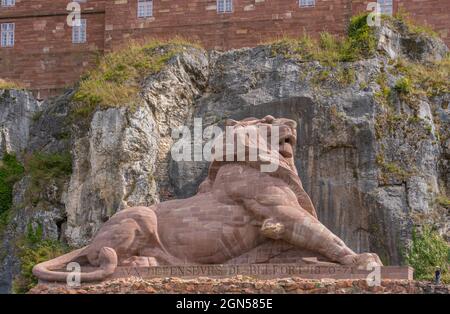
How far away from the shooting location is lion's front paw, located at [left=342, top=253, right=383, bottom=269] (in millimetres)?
17266

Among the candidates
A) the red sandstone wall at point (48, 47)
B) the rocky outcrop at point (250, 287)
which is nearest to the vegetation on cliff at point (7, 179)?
the red sandstone wall at point (48, 47)

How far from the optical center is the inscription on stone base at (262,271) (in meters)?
17.2

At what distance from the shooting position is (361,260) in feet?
56.9

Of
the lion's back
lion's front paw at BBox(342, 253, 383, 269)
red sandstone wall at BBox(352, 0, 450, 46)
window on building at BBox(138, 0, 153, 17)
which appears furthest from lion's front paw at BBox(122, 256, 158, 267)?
window on building at BBox(138, 0, 153, 17)

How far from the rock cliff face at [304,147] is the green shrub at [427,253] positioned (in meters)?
0.45

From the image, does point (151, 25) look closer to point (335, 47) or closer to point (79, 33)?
point (79, 33)

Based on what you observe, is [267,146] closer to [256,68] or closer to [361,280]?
[361,280]

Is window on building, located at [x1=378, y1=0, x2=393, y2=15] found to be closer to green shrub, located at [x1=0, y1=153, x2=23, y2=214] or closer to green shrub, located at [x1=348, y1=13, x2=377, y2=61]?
green shrub, located at [x1=348, y1=13, x2=377, y2=61]

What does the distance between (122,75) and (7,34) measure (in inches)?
408

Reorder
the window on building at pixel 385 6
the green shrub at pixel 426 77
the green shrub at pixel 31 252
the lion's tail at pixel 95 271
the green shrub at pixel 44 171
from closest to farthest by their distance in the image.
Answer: the lion's tail at pixel 95 271
the green shrub at pixel 31 252
the green shrub at pixel 426 77
the green shrub at pixel 44 171
the window on building at pixel 385 6

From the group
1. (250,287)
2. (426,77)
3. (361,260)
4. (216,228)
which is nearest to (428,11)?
(426,77)

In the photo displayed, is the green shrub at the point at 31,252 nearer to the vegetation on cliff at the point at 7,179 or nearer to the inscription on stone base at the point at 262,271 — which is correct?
the vegetation on cliff at the point at 7,179
